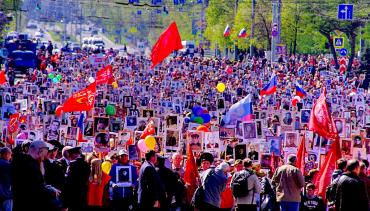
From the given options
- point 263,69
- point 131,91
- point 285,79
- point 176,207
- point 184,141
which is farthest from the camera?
point 263,69

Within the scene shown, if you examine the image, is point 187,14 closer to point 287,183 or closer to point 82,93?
point 82,93

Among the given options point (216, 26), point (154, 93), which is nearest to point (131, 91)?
point (154, 93)

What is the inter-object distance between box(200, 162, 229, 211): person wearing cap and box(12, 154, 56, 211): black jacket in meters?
3.91

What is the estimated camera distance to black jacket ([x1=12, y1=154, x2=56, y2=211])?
13.8 m

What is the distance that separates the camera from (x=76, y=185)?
54.2ft

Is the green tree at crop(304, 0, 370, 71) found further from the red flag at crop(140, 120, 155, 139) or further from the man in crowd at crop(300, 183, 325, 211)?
the man in crowd at crop(300, 183, 325, 211)

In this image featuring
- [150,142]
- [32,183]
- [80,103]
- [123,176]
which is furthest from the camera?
[80,103]

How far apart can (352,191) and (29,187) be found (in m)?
3.61

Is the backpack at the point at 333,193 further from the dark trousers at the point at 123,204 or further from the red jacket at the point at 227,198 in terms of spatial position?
the dark trousers at the point at 123,204

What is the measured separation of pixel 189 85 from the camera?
47500 mm

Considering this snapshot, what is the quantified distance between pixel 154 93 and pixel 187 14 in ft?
265

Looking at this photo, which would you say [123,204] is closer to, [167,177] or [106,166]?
[106,166]

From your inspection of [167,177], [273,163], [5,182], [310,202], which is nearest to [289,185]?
[310,202]

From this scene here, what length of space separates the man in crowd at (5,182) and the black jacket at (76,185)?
1.24m
